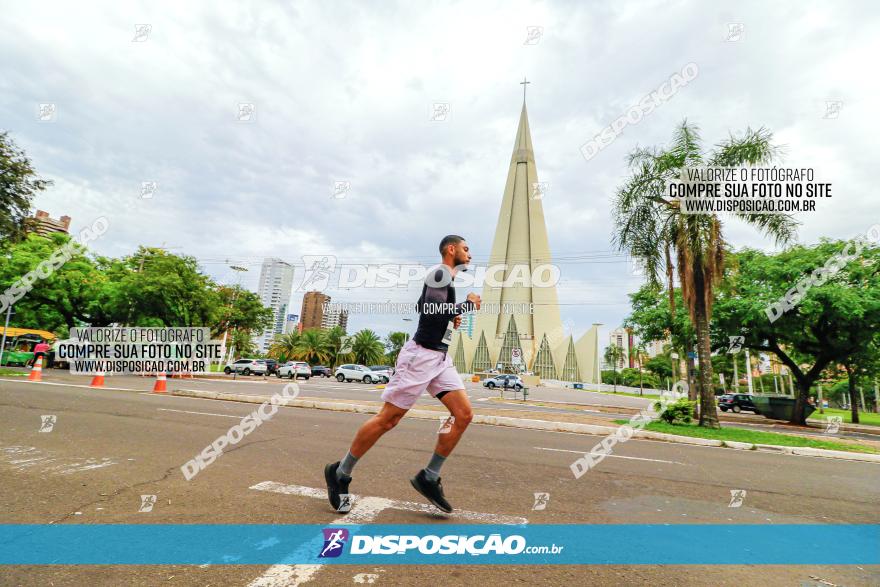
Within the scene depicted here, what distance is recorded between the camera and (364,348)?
58219 millimetres

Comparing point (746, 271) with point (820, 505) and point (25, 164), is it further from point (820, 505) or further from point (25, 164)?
point (25, 164)

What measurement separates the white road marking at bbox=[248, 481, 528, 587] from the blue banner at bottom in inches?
2.4

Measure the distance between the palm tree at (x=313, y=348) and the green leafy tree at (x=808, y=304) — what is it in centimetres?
4641

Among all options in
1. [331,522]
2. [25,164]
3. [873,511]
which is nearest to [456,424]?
[331,522]

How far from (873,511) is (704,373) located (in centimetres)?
875

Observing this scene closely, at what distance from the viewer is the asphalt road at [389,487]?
7.13 feet

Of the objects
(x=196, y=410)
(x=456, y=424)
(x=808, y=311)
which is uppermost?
(x=808, y=311)

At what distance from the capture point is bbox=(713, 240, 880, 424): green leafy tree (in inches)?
629

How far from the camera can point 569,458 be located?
5.65 metres

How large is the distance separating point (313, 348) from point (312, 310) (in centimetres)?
3569

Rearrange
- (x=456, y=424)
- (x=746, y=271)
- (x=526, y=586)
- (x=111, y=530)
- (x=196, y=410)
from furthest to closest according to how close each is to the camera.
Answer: (x=746, y=271) < (x=196, y=410) < (x=456, y=424) < (x=111, y=530) < (x=526, y=586)

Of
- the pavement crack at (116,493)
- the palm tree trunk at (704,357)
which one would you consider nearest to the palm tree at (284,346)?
the palm tree trunk at (704,357)

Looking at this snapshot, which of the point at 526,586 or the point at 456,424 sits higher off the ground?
the point at 456,424

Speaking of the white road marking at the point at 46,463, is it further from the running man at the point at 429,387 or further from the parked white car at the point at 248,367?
the parked white car at the point at 248,367
